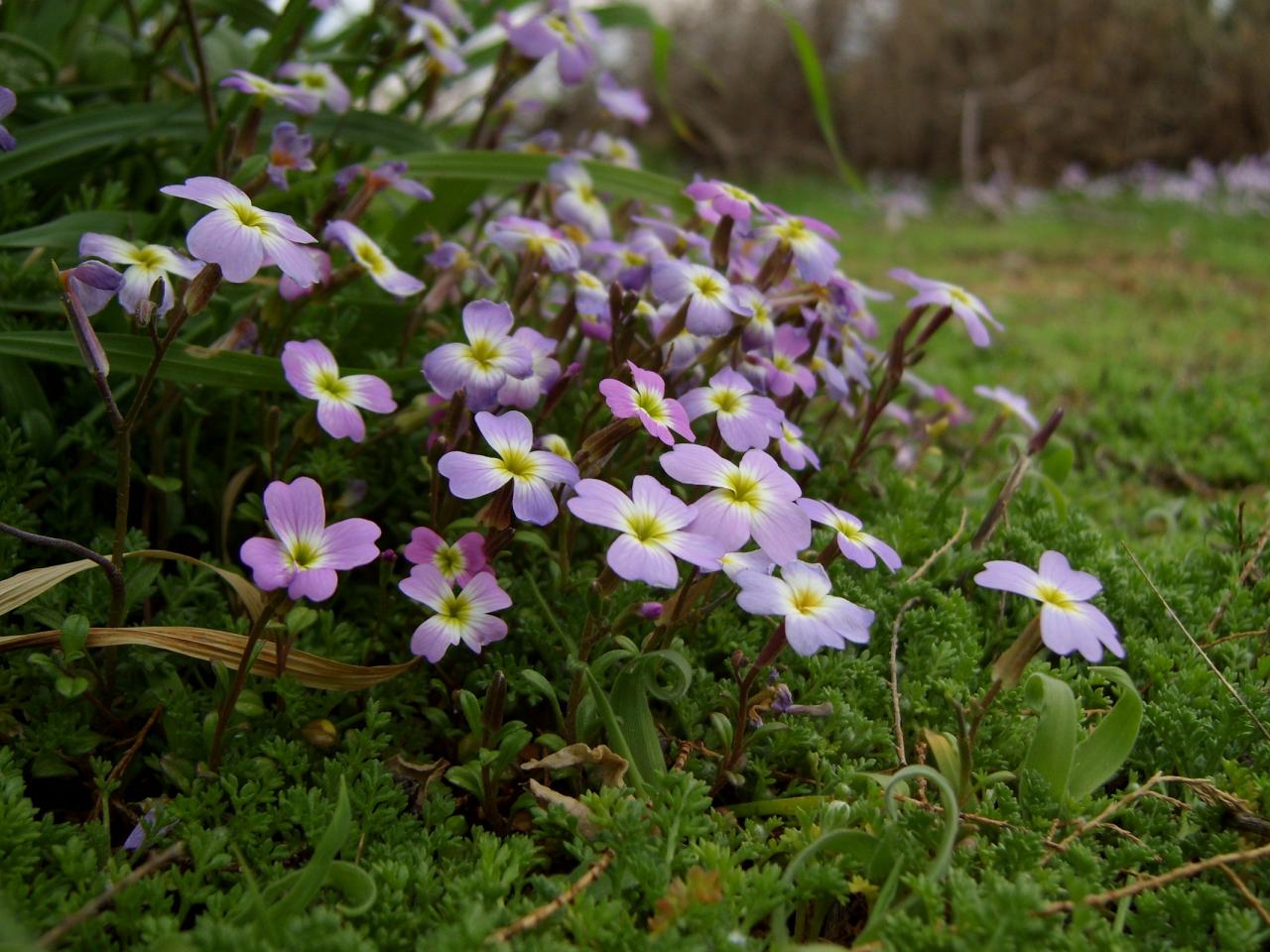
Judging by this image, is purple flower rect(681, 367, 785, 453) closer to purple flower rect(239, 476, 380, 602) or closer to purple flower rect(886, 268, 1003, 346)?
purple flower rect(886, 268, 1003, 346)

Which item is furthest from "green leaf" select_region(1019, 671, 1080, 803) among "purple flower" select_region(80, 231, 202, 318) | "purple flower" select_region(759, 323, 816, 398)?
"purple flower" select_region(80, 231, 202, 318)

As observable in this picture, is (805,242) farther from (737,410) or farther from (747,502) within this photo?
(747,502)

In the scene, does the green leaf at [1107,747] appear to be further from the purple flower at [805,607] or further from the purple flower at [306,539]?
the purple flower at [306,539]

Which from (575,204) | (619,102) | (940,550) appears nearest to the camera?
(940,550)

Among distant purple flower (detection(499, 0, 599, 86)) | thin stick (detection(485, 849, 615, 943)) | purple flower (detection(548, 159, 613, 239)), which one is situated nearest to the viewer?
thin stick (detection(485, 849, 615, 943))

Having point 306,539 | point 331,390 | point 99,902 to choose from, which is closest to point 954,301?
point 331,390
